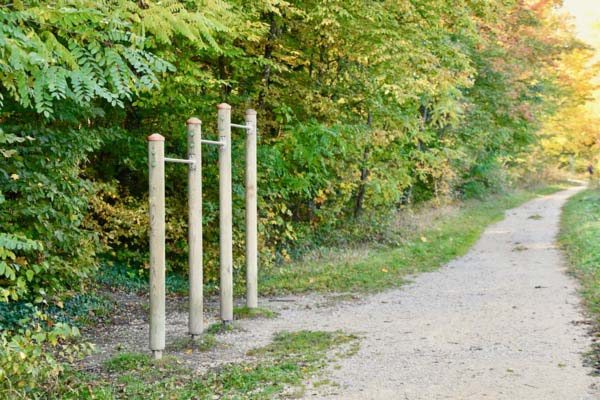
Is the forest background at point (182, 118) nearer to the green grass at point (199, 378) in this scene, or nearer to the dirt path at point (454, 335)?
the green grass at point (199, 378)

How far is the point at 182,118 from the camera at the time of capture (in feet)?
37.9

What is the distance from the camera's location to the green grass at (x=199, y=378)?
607cm

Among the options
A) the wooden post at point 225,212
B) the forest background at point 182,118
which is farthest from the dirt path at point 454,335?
the forest background at point 182,118

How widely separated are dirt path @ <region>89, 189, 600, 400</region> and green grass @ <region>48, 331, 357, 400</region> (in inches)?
11.5

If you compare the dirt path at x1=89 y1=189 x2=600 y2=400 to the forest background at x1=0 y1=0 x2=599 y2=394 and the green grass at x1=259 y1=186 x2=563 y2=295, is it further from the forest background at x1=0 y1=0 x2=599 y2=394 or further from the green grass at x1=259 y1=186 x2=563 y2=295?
the forest background at x1=0 y1=0 x2=599 y2=394

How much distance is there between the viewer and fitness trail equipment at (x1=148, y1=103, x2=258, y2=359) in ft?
23.5

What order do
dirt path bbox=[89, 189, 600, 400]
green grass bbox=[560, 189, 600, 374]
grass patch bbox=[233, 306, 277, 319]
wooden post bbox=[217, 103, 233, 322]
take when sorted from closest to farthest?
1. dirt path bbox=[89, 189, 600, 400]
2. wooden post bbox=[217, 103, 233, 322]
3. green grass bbox=[560, 189, 600, 374]
4. grass patch bbox=[233, 306, 277, 319]

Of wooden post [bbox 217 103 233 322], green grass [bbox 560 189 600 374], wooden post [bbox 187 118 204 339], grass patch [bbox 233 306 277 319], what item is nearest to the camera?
wooden post [bbox 187 118 204 339]

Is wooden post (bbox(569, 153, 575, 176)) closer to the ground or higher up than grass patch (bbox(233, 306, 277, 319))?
closer to the ground

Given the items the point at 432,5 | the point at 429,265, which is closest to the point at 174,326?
the point at 429,265

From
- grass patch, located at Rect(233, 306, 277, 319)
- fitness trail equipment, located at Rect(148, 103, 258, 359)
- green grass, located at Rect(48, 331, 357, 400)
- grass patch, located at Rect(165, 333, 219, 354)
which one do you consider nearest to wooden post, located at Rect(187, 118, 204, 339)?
fitness trail equipment, located at Rect(148, 103, 258, 359)

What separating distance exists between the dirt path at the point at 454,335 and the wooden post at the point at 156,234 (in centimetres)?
53

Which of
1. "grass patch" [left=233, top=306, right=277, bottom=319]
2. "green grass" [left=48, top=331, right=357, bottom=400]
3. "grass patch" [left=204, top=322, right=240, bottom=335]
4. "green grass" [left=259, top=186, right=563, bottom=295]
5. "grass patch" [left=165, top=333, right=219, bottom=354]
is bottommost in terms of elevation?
"green grass" [left=259, top=186, right=563, bottom=295]

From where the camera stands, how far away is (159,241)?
7.20 meters
